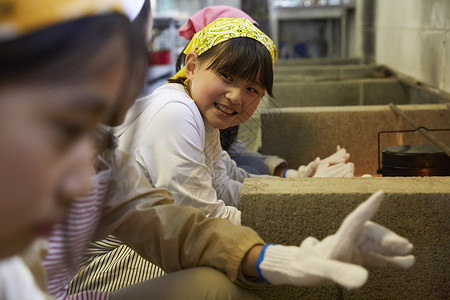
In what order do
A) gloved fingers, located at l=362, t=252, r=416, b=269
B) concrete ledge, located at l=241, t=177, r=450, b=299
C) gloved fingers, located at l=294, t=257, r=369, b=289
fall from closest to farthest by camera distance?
1. gloved fingers, located at l=294, t=257, r=369, b=289
2. gloved fingers, located at l=362, t=252, r=416, b=269
3. concrete ledge, located at l=241, t=177, r=450, b=299

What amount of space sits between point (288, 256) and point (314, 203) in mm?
435

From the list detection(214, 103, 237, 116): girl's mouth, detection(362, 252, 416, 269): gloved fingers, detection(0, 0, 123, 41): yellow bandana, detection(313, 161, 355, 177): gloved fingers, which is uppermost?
detection(0, 0, 123, 41): yellow bandana

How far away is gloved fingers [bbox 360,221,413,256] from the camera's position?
0.96 meters

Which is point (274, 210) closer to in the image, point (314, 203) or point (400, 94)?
point (314, 203)

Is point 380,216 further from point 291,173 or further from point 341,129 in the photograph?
point 341,129

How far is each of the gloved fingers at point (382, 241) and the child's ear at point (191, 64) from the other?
1021 mm

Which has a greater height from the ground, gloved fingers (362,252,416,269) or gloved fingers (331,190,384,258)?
gloved fingers (331,190,384,258)

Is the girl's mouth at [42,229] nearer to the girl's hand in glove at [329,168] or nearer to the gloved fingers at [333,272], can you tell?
the gloved fingers at [333,272]

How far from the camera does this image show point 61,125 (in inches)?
19.5

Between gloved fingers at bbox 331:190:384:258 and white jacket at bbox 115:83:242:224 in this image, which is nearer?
gloved fingers at bbox 331:190:384:258

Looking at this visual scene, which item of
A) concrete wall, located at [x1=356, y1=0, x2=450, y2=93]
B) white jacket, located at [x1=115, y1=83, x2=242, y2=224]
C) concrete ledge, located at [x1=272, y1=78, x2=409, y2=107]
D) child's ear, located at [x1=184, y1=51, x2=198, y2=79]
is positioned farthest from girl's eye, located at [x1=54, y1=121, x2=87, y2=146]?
concrete ledge, located at [x1=272, y1=78, x2=409, y2=107]

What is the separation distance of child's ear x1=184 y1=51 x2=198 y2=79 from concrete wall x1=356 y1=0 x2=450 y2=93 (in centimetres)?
152

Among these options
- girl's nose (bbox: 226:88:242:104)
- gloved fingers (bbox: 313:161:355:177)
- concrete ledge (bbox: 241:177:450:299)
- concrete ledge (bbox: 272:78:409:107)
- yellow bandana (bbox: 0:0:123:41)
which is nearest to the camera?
yellow bandana (bbox: 0:0:123:41)

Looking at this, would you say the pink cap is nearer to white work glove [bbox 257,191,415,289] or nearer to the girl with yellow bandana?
white work glove [bbox 257,191,415,289]
